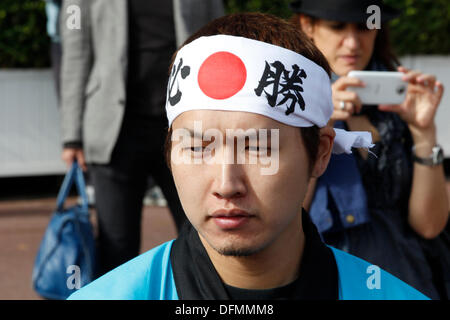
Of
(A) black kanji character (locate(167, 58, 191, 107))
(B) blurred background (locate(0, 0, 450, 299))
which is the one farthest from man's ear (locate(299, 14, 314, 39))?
(B) blurred background (locate(0, 0, 450, 299))

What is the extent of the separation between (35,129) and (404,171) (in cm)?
593

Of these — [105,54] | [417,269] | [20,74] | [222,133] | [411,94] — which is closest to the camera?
[222,133]

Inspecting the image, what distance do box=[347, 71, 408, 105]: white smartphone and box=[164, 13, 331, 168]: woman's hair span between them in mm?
932

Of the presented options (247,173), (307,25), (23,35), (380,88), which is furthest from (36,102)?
(247,173)

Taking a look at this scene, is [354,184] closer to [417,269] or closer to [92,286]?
[417,269]

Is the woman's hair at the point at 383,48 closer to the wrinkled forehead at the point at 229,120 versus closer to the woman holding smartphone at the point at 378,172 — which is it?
the woman holding smartphone at the point at 378,172

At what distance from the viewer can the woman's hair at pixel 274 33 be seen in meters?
1.95

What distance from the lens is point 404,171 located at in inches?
120

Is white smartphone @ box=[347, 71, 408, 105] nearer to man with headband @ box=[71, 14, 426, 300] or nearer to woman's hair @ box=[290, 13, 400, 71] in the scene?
woman's hair @ box=[290, 13, 400, 71]

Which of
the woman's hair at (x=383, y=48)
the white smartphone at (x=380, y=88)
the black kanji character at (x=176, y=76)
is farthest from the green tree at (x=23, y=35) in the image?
the black kanji character at (x=176, y=76)

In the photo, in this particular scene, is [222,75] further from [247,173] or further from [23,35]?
[23,35]

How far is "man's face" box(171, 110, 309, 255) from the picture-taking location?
5.84 feet
